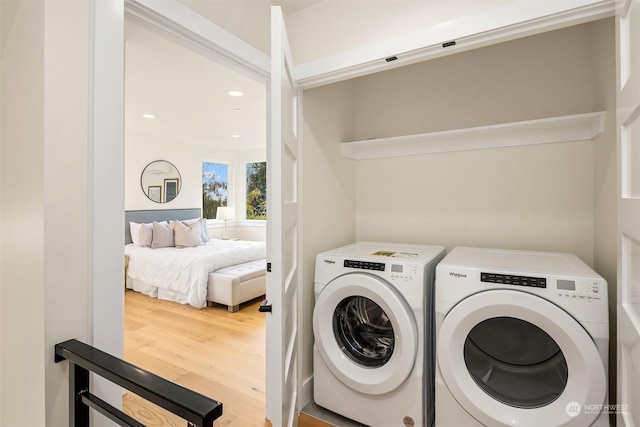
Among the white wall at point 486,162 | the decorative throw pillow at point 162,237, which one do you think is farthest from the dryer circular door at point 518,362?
the decorative throw pillow at point 162,237

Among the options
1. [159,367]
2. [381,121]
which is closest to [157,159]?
[159,367]

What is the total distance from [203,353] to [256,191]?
4.46 metres

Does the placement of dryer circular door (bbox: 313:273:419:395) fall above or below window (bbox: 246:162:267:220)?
below

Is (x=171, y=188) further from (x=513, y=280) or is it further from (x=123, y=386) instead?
(x=513, y=280)

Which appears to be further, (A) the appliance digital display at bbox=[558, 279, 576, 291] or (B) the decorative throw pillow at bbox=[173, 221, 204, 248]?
(B) the decorative throw pillow at bbox=[173, 221, 204, 248]

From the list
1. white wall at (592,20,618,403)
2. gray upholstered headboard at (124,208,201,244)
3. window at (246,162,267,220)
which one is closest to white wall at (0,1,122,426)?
white wall at (592,20,618,403)

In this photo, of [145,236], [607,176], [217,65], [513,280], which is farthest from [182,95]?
[607,176]

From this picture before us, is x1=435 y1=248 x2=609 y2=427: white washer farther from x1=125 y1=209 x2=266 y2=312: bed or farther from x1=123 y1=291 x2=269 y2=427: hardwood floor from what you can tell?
x1=125 y1=209 x2=266 y2=312: bed

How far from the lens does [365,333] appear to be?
6.15ft

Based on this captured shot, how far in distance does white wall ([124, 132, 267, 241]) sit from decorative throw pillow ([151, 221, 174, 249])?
72 cm

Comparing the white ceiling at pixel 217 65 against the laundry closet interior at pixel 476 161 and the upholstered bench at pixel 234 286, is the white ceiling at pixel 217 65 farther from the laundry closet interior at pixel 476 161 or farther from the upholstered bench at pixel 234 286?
the upholstered bench at pixel 234 286

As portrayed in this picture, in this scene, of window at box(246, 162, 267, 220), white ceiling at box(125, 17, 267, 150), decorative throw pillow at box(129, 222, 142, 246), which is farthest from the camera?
window at box(246, 162, 267, 220)

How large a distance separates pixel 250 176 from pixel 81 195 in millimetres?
6020

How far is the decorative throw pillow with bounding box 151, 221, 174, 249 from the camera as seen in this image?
469 centimetres
